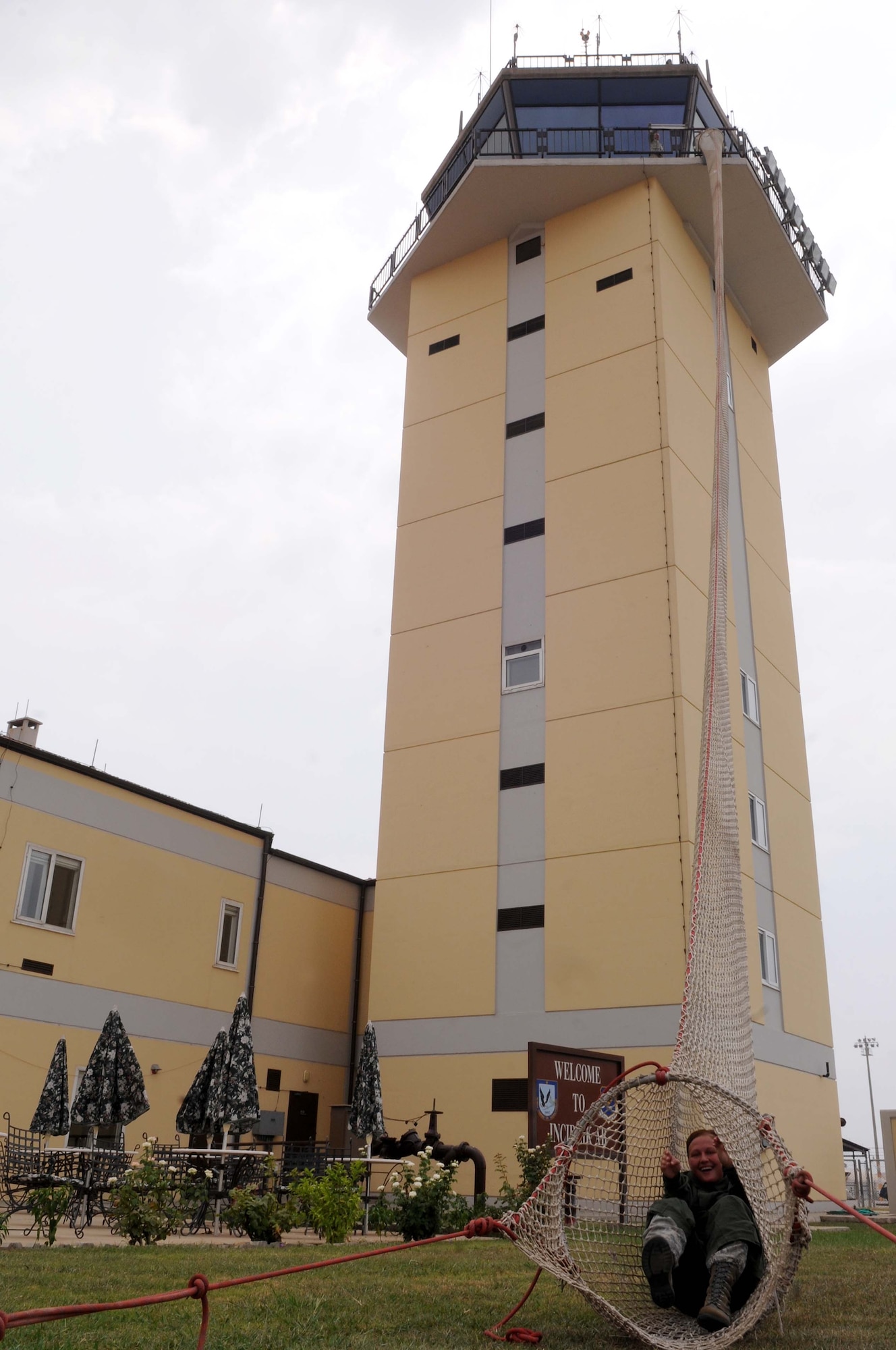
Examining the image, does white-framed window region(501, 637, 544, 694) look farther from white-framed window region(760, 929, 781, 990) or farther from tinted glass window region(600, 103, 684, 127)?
tinted glass window region(600, 103, 684, 127)

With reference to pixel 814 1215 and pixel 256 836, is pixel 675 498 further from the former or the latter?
pixel 814 1215

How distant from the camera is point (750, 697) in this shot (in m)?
21.3

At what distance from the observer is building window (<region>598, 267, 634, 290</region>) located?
21328mm

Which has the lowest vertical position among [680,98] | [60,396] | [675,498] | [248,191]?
[675,498]

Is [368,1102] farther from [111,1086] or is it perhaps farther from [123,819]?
[123,819]

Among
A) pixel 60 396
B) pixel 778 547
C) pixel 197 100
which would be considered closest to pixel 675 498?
pixel 778 547

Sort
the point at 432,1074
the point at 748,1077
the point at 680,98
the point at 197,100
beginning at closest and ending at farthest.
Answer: the point at 748,1077 → the point at 197,100 → the point at 432,1074 → the point at 680,98

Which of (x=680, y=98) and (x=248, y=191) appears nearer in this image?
(x=248, y=191)

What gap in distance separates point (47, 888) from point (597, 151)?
56.2ft

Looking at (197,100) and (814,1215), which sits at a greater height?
(197,100)

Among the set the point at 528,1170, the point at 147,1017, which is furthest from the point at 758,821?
the point at 147,1017

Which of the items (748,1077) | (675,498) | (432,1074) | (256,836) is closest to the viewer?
(748,1077)

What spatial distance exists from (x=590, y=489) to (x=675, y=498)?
1678 mm

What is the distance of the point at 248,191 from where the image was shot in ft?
68.5
